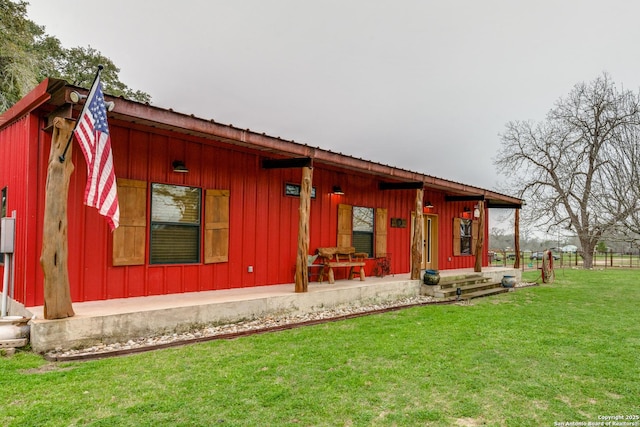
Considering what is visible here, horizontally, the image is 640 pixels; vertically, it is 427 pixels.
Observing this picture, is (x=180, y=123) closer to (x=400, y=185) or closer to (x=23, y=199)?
(x=23, y=199)

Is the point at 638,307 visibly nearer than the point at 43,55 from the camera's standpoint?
Yes

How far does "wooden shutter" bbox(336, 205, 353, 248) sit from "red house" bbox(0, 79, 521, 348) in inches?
1.0

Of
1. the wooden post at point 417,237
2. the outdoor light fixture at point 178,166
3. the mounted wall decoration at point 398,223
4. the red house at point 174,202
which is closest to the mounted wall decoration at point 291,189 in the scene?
the red house at point 174,202

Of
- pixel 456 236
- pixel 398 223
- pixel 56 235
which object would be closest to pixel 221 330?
pixel 56 235

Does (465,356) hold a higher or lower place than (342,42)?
lower

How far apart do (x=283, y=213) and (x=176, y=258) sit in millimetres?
2326

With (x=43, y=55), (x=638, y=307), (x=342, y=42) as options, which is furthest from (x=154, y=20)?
(x=638, y=307)

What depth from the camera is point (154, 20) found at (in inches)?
622

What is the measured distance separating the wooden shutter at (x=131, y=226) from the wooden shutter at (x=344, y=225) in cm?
439

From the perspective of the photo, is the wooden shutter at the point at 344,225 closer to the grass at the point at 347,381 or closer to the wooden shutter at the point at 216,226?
the wooden shutter at the point at 216,226

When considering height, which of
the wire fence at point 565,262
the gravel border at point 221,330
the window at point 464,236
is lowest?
the wire fence at point 565,262

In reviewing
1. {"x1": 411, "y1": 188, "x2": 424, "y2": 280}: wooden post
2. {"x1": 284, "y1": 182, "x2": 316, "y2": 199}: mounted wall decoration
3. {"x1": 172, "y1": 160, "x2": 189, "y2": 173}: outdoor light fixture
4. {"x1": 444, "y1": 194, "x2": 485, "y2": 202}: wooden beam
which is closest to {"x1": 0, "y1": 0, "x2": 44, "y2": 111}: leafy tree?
{"x1": 172, "y1": 160, "x2": 189, "y2": 173}: outdoor light fixture

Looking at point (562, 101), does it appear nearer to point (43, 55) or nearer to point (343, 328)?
point (343, 328)

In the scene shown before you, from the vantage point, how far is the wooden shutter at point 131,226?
564 cm
